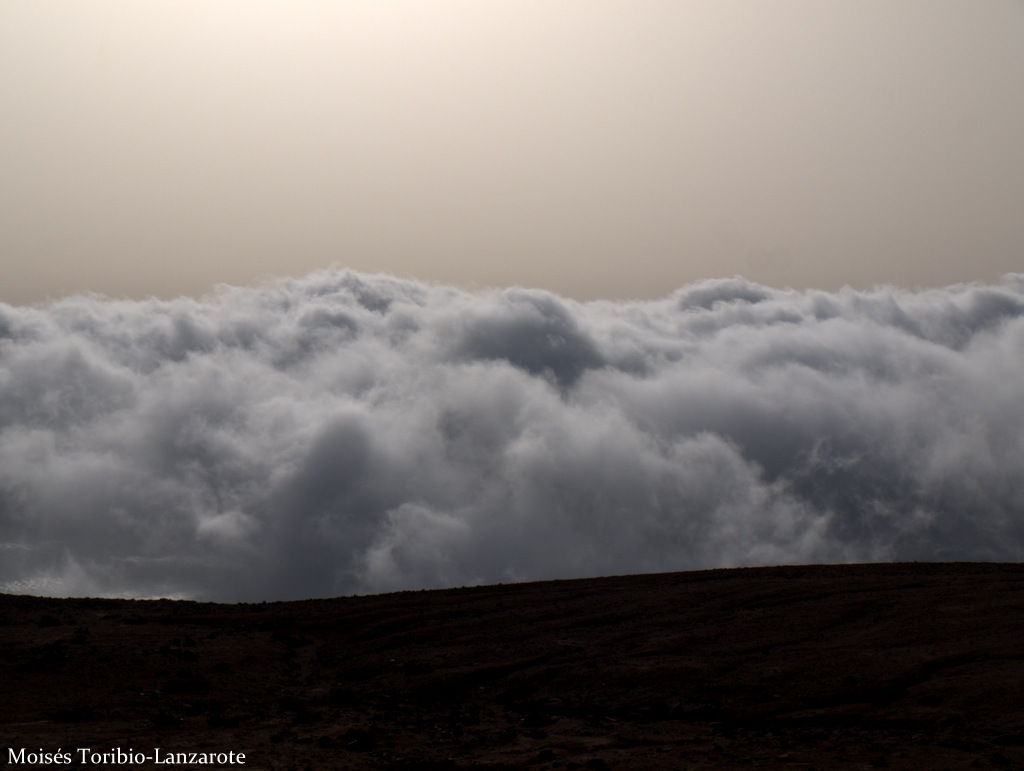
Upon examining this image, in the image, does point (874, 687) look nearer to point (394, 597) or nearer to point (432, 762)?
point (432, 762)

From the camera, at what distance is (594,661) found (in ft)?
56.4

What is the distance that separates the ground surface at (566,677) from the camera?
487 inches

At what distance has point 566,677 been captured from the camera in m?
16.5

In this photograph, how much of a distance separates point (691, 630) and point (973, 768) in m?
Result: 8.51

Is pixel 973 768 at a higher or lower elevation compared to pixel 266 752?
lower

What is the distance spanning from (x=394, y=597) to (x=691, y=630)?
10051mm

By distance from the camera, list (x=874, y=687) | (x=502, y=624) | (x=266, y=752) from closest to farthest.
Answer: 1. (x=266, y=752)
2. (x=874, y=687)
3. (x=502, y=624)

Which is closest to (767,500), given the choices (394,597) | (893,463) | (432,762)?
(893,463)

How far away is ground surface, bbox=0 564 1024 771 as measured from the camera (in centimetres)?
1236

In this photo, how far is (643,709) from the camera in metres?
14.7

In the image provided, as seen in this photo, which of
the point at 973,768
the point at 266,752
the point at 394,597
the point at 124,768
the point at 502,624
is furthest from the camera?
the point at 394,597

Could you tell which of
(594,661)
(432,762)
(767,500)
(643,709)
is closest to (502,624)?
(594,661)

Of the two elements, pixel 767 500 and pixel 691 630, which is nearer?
pixel 691 630

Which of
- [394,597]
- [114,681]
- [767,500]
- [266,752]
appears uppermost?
[767,500]
